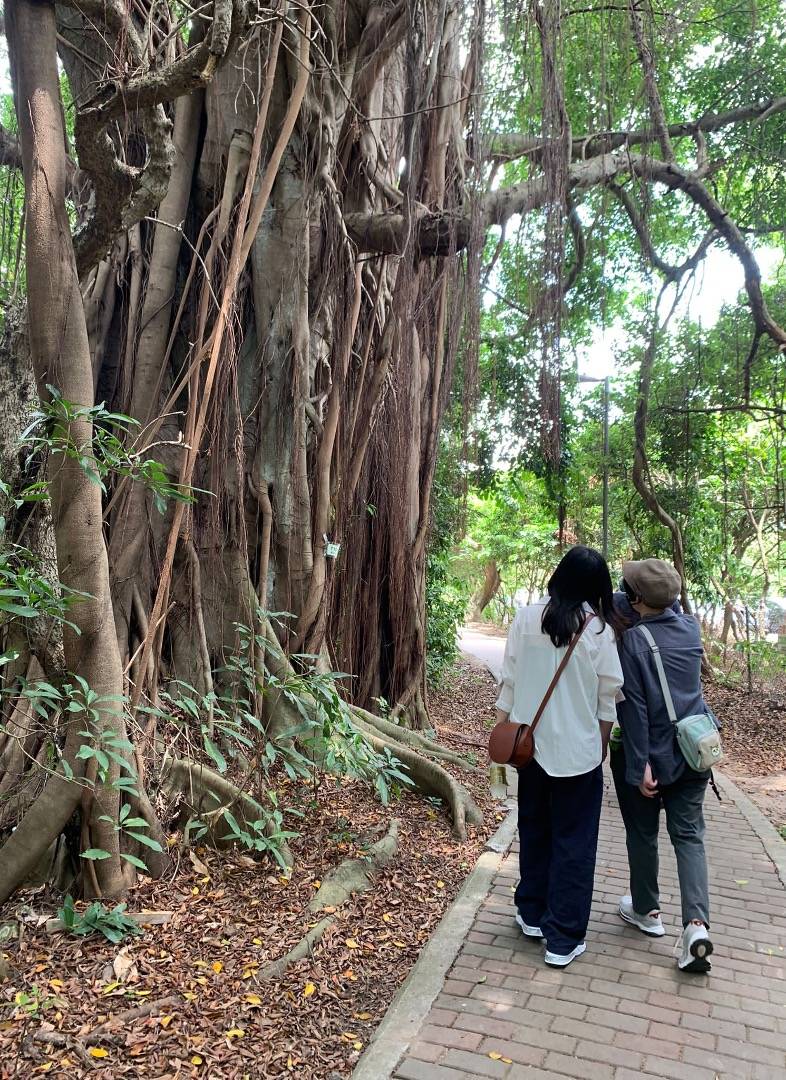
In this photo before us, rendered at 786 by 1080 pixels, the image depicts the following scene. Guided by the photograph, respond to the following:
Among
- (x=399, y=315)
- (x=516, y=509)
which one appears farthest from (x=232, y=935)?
(x=516, y=509)

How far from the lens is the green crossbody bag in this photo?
2906 mm

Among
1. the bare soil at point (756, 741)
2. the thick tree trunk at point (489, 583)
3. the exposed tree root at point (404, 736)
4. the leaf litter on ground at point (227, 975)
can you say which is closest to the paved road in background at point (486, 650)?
the thick tree trunk at point (489, 583)

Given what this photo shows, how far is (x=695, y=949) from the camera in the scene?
285 centimetres

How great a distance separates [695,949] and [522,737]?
3.07 ft

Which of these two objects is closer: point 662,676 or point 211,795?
point 662,676

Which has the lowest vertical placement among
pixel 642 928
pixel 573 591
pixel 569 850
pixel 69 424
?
pixel 642 928

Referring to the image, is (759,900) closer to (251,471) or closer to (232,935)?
(232,935)

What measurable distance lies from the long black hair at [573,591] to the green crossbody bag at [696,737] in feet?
1.26

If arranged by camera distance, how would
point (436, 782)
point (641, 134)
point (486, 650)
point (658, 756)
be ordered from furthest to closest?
point (486, 650) < point (641, 134) < point (436, 782) < point (658, 756)

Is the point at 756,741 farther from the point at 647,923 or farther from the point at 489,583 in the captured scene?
the point at 489,583

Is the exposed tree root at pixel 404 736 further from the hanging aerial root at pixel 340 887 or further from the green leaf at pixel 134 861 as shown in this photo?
the green leaf at pixel 134 861

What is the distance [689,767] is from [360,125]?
172 inches

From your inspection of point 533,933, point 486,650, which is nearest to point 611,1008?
point 533,933

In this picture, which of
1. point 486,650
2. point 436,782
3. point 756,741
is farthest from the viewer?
point 486,650
